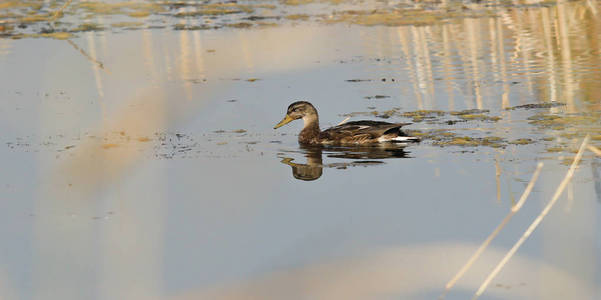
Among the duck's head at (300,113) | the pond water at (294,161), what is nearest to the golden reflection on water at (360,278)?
the pond water at (294,161)

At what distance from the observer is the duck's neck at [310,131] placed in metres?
11.2

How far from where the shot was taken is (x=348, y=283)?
10.3 ft

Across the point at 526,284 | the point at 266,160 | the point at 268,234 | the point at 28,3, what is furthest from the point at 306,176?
the point at 28,3

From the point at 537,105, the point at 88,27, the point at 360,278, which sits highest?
the point at 88,27

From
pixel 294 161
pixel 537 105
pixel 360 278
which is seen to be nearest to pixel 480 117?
pixel 537 105

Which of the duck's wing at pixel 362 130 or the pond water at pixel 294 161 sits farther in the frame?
the duck's wing at pixel 362 130

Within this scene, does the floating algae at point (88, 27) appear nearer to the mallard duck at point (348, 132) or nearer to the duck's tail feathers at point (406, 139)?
the mallard duck at point (348, 132)

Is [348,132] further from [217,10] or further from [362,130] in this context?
[217,10]

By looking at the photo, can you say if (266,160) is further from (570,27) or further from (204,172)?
(570,27)

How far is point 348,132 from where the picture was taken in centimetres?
1086

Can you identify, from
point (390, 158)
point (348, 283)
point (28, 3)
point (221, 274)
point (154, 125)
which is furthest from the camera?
point (28, 3)

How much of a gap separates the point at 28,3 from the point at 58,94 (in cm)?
1373

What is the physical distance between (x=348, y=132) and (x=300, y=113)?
92cm

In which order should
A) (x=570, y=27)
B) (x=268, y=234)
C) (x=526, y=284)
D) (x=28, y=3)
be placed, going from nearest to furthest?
(x=526, y=284) → (x=268, y=234) → (x=570, y=27) → (x=28, y=3)
